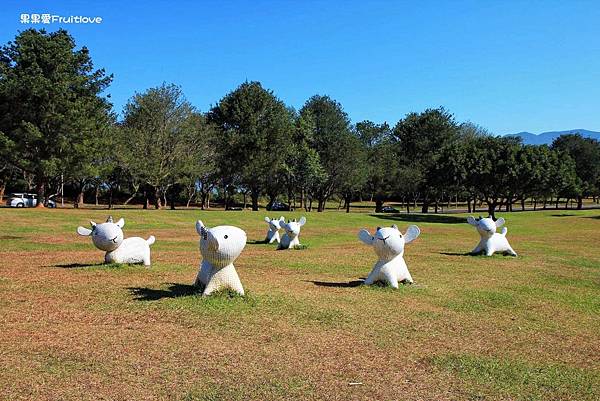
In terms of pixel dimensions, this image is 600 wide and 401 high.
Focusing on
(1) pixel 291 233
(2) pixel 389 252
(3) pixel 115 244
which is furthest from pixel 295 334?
(1) pixel 291 233

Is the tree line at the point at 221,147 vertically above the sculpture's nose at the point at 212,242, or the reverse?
the tree line at the point at 221,147

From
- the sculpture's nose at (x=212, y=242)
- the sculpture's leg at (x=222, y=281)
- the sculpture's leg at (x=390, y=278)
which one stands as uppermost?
the sculpture's nose at (x=212, y=242)

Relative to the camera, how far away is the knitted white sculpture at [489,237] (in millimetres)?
19625

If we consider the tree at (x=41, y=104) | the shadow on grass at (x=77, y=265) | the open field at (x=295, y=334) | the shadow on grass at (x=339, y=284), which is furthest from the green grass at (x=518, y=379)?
the tree at (x=41, y=104)

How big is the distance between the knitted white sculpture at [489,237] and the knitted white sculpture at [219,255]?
40.3ft

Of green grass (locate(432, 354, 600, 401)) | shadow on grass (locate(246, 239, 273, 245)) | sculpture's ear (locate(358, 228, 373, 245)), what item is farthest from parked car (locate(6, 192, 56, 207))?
green grass (locate(432, 354, 600, 401))

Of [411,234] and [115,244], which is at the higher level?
[411,234]

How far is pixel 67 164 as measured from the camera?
37656mm

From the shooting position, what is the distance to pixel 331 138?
59.2 metres

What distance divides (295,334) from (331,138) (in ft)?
171

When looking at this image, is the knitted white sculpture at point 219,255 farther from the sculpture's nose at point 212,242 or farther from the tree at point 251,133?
the tree at point 251,133

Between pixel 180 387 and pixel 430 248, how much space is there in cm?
1965

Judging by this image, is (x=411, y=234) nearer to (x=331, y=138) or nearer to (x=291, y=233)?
(x=291, y=233)

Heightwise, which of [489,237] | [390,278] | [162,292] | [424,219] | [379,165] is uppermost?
[379,165]
